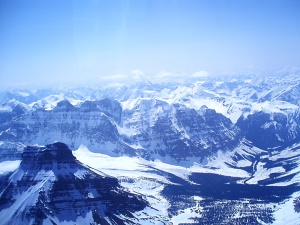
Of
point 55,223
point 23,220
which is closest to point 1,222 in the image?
point 23,220

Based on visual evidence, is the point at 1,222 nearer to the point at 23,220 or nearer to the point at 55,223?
the point at 23,220
